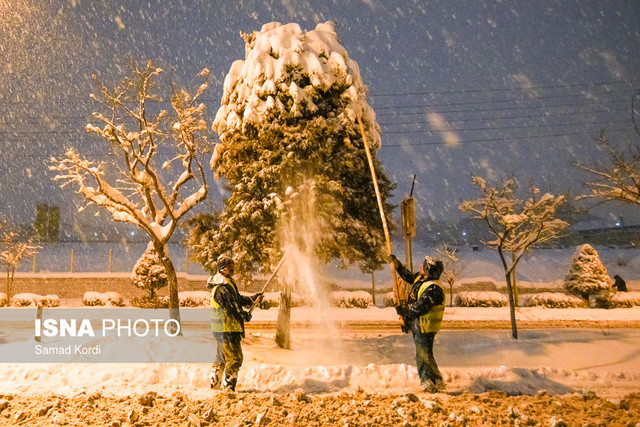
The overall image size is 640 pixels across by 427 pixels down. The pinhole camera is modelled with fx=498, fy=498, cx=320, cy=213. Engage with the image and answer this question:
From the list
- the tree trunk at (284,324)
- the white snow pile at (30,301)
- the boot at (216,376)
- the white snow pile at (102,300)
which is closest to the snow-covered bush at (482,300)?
the tree trunk at (284,324)

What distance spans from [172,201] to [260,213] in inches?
117

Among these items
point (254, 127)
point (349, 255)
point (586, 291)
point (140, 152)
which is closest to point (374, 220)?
point (349, 255)

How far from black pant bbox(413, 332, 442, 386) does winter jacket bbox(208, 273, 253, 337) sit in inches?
102

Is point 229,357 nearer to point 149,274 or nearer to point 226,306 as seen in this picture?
point 226,306

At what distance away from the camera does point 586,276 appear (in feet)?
77.7

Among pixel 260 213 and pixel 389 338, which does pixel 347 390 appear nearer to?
pixel 260 213

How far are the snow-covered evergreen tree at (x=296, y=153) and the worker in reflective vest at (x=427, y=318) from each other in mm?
3665

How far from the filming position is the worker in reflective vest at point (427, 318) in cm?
704

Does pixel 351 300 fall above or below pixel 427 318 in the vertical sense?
below

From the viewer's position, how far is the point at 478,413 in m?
5.53

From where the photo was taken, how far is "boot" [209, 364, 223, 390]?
7.19 m

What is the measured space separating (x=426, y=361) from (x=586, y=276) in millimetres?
20052

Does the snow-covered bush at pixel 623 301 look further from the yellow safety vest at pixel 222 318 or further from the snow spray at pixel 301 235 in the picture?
the yellow safety vest at pixel 222 318

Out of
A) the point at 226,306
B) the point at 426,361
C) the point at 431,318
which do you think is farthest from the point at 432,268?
the point at 226,306
